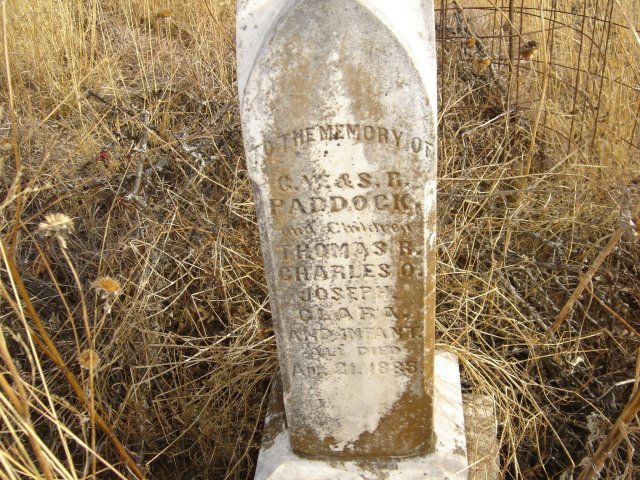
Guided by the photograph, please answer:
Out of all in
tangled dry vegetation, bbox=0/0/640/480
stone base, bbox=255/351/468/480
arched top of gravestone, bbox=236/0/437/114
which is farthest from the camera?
tangled dry vegetation, bbox=0/0/640/480

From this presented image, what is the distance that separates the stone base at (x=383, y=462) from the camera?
5.49ft

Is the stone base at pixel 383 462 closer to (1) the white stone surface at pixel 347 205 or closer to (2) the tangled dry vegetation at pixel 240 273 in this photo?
(1) the white stone surface at pixel 347 205

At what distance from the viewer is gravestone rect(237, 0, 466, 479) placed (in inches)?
47.0

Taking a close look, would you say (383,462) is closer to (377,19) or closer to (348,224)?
(348,224)

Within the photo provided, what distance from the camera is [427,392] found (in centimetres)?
162

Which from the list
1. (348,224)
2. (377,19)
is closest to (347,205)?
(348,224)

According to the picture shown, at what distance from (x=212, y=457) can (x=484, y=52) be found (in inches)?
91.9

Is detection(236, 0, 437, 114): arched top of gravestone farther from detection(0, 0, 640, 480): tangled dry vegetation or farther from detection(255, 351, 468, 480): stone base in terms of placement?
detection(255, 351, 468, 480): stone base

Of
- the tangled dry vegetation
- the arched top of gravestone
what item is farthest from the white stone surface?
the tangled dry vegetation

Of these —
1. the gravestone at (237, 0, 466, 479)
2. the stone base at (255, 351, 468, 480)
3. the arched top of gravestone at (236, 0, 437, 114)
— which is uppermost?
the arched top of gravestone at (236, 0, 437, 114)

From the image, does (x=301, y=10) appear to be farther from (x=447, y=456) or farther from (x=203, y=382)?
(x=203, y=382)

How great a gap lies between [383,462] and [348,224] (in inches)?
29.7

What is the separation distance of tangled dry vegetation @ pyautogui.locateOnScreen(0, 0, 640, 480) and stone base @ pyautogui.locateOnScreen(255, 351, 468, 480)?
7.4 inches

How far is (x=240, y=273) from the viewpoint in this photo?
2395 mm
